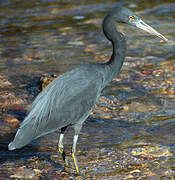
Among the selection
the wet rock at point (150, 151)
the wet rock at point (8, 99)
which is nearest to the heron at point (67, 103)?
the wet rock at point (150, 151)

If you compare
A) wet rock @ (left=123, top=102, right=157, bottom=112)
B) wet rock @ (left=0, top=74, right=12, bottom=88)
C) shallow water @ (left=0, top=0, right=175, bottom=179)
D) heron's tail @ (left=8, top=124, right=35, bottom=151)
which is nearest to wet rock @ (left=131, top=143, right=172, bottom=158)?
shallow water @ (left=0, top=0, right=175, bottom=179)

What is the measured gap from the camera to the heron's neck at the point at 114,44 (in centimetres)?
581

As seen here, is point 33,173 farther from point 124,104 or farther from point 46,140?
A: point 124,104

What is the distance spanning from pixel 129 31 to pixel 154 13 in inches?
51.4

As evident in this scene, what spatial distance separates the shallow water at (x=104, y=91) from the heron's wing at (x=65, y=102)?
1.90 ft

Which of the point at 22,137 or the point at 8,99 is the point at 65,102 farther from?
the point at 8,99

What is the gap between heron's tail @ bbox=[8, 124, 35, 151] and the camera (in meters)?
5.05

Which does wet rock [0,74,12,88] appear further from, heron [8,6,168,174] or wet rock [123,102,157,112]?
heron [8,6,168,174]

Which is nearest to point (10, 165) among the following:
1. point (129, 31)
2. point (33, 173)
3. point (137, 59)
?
point (33, 173)

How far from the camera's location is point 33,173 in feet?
17.8

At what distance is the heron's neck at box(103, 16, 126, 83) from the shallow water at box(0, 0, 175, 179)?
0.96m

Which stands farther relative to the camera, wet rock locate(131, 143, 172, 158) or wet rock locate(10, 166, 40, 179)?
wet rock locate(131, 143, 172, 158)

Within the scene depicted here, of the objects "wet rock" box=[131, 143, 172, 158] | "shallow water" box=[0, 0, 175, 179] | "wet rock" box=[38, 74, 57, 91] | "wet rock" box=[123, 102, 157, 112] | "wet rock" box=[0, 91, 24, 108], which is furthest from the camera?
"wet rock" box=[38, 74, 57, 91]

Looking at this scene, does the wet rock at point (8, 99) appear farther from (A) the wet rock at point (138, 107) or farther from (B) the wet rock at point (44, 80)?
(A) the wet rock at point (138, 107)
